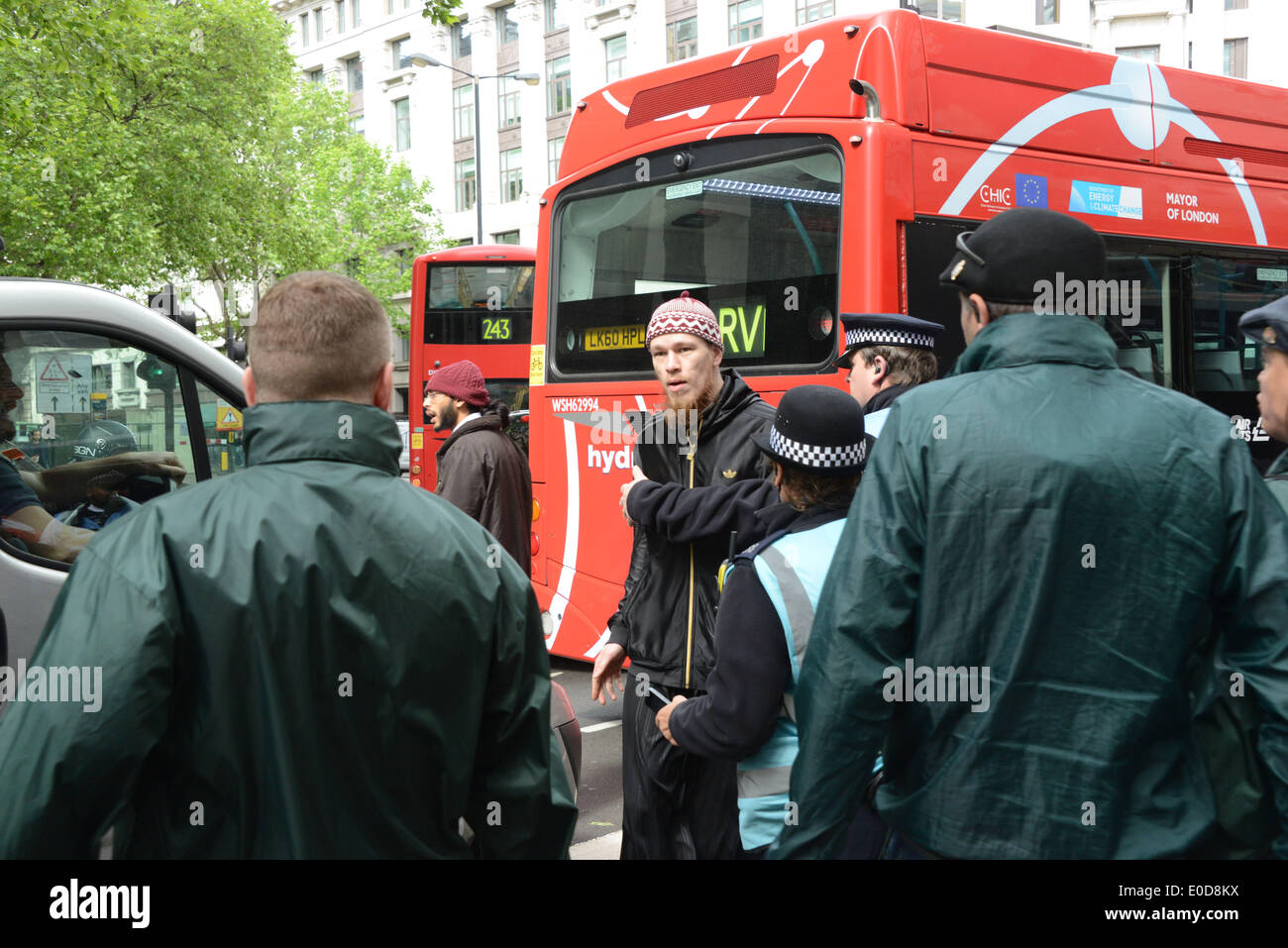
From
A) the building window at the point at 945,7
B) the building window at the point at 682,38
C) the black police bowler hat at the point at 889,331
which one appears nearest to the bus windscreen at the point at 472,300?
the black police bowler hat at the point at 889,331

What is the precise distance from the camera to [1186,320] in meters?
6.88

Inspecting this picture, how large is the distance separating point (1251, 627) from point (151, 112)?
27.8 metres

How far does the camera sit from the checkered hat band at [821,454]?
101 inches

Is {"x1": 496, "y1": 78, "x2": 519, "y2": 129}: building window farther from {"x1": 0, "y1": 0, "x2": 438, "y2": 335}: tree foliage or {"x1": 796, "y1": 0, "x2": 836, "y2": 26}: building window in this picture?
{"x1": 796, "y1": 0, "x2": 836, "y2": 26}: building window

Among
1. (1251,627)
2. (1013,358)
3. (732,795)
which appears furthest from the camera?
(732,795)

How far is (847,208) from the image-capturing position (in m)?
5.66

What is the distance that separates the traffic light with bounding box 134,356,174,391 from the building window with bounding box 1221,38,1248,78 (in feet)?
113

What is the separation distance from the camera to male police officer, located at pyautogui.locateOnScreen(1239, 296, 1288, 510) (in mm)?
2342

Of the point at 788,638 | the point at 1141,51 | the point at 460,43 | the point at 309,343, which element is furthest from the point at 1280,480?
the point at 460,43

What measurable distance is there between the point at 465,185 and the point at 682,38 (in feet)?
42.0

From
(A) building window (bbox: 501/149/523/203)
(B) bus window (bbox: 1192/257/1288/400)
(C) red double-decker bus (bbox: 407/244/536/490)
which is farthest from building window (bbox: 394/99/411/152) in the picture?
(B) bus window (bbox: 1192/257/1288/400)
